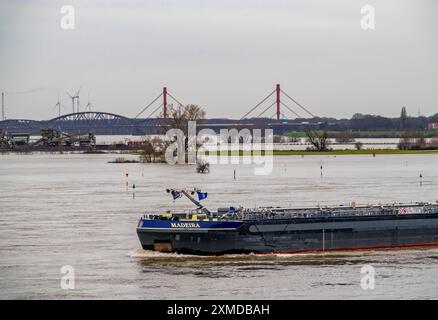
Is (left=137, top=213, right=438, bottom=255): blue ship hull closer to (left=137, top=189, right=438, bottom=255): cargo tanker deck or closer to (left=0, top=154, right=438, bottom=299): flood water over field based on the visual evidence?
(left=137, top=189, right=438, bottom=255): cargo tanker deck

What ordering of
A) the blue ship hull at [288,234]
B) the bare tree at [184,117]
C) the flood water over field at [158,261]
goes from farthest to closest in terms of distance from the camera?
the bare tree at [184,117] < the blue ship hull at [288,234] < the flood water over field at [158,261]

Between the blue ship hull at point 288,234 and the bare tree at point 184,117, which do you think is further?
the bare tree at point 184,117

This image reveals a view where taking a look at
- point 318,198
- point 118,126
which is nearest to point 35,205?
point 318,198

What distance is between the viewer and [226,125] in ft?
527

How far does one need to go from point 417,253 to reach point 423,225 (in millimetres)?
1970

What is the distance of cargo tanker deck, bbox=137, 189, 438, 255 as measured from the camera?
32.9 meters

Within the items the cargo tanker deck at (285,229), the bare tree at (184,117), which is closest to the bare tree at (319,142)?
the bare tree at (184,117)

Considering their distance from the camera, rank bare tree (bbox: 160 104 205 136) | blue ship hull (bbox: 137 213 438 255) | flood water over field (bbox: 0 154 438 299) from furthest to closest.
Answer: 1. bare tree (bbox: 160 104 205 136)
2. blue ship hull (bbox: 137 213 438 255)
3. flood water over field (bbox: 0 154 438 299)

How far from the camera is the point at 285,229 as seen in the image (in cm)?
3381

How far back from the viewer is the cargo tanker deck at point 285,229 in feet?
108

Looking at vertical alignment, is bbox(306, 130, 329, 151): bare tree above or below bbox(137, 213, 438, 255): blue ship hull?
above

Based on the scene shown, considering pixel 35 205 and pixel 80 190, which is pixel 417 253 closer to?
pixel 35 205

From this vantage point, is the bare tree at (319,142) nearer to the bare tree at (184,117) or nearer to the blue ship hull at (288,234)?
the bare tree at (184,117)

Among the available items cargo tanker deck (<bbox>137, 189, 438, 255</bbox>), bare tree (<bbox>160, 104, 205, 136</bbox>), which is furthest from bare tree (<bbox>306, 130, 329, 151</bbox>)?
cargo tanker deck (<bbox>137, 189, 438, 255</bbox>)
